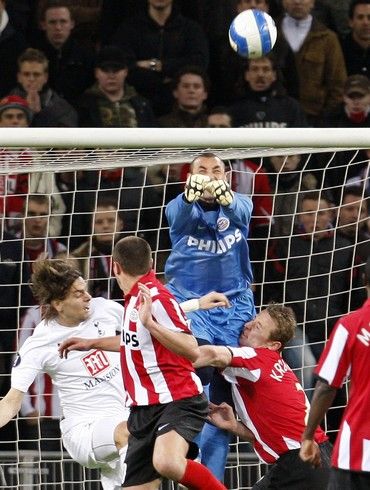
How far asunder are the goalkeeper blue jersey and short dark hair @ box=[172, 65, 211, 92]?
300 cm

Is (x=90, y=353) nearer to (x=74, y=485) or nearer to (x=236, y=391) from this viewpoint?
(x=236, y=391)

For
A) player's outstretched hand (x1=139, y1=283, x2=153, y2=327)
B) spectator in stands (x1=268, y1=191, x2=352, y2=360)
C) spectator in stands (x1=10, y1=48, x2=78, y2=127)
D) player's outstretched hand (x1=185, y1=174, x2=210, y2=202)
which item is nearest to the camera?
player's outstretched hand (x1=139, y1=283, x2=153, y2=327)

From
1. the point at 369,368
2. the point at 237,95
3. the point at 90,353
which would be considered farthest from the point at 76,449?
the point at 237,95

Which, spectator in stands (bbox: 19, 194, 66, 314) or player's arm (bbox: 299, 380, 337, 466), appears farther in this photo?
spectator in stands (bbox: 19, 194, 66, 314)

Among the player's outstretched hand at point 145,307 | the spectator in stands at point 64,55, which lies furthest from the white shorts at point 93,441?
the spectator in stands at point 64,55

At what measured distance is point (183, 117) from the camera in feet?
39.5

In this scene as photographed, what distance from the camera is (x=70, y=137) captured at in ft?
27.3

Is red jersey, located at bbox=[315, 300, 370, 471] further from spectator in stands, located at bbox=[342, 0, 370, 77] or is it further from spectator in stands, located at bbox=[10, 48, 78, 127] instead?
spectator in stands, located at bbox=[342, 0, 370, 77]

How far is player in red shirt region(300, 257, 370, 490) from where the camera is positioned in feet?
22.5

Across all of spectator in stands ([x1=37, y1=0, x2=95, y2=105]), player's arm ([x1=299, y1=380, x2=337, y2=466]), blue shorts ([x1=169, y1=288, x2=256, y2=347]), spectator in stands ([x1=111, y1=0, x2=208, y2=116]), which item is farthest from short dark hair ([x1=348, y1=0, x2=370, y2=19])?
player's arm ([x1=299, y1=380, x2=337, y2=466])

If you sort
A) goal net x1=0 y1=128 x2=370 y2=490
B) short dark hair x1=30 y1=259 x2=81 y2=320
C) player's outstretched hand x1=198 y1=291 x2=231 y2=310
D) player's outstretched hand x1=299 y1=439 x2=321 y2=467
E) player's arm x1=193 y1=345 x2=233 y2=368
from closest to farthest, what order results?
player's outstretched hand x1=299 y1=439 x2=321 y2=467, player's arm x1=193 y1=345 x2=233 y2=368, player's outstretched hand x1=198 y1=291 x2=231 y2=310, short dark hair x1=30 y1=259 x2=81 y2=320, goal net x1=0 y1=128 x2=370 y2=490

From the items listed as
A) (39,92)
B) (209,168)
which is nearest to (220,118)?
(39,92)

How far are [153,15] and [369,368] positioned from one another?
595 centimetres

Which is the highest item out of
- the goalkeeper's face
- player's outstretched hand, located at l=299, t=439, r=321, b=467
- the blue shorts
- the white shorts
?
the goalkeeper's face
